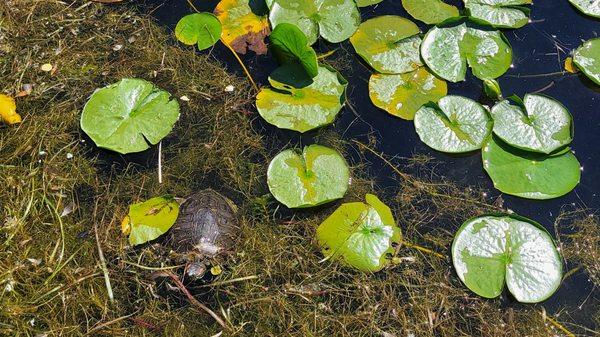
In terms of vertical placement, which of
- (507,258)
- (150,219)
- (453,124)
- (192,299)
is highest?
(453,124)

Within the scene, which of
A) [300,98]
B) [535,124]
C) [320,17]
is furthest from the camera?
[320,17]

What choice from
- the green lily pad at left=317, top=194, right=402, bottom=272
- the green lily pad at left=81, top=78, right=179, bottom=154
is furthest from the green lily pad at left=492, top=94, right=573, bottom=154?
the green lily pad at left=81, top=78, right=179, bottom=154

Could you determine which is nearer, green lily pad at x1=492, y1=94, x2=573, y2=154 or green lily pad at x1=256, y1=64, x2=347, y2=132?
green lily pad at x1=492, y1=94, x2=573, y2=154

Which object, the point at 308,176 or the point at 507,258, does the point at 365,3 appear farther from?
the point at 507,258

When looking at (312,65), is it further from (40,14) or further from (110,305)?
(40,14)

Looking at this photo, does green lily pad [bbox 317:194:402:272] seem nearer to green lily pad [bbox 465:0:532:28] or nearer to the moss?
the moss

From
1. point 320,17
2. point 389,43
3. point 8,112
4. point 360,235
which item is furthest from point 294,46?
point 8,112

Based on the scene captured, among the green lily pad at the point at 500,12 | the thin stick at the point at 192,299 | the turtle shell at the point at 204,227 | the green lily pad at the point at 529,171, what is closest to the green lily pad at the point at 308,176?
the turtle shell at the point at 204,227
